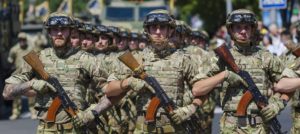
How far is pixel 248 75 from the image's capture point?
9023 mm

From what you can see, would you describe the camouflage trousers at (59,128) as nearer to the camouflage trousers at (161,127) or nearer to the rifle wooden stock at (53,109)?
the rifle wooden stock at (53,109)

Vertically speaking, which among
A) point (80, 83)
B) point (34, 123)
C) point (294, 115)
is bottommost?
point (34, 123)

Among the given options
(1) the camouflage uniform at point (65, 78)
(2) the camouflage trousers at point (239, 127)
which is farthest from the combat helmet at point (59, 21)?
(2) the camouflage trousers at point (239, 127)

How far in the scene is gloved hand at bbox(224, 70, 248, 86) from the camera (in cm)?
889

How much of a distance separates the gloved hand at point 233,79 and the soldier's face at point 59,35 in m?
1.58

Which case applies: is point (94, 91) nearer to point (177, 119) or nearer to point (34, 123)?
point (177, 119)

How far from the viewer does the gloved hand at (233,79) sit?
350 inches

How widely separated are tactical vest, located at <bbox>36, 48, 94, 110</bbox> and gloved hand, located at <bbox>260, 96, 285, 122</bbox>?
5.67 ft

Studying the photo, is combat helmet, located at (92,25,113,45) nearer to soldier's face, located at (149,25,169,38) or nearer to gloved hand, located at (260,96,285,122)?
soldier's face, located at (149,25,169,38)

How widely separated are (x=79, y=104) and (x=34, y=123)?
9.47 metres

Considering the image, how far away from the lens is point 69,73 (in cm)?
934

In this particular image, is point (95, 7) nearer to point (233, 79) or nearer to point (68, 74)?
point (68, 74)

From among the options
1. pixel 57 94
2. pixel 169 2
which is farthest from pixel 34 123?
pixel 169 2

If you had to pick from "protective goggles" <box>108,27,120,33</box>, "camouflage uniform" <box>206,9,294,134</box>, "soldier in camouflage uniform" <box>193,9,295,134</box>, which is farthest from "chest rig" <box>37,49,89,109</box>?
"protective goggles" <box>108,27,120,33</box>
